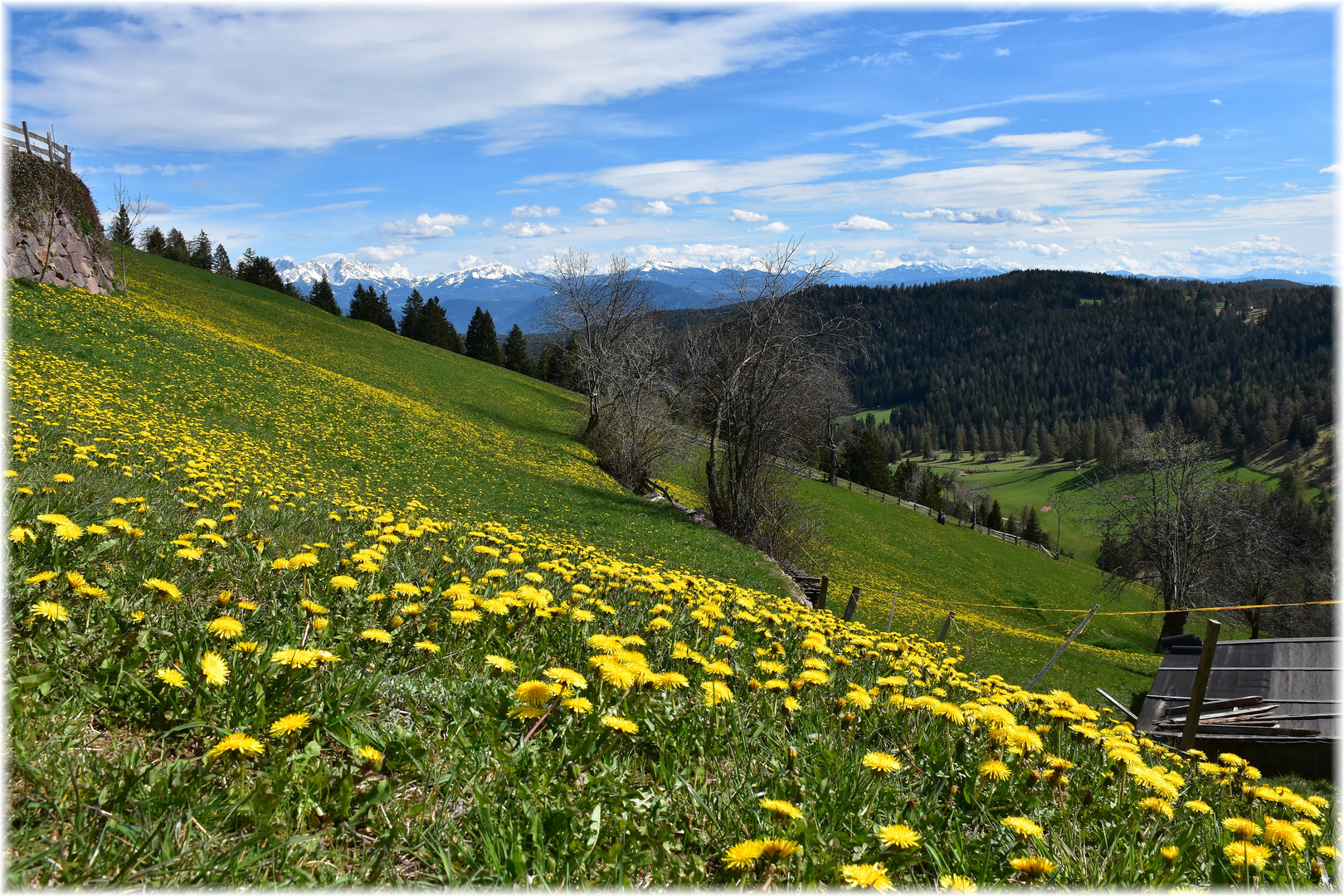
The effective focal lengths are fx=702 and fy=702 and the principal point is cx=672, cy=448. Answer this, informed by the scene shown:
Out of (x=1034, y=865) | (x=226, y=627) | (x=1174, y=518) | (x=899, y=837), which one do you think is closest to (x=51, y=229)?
(x=226, y=627)

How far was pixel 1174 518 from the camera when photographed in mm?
27328

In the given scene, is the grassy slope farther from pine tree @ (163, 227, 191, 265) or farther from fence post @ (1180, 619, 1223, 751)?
pine tree @ (163, 227, 191, 265)

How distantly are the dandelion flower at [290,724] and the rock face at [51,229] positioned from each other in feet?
91.4

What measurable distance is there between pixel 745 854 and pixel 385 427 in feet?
76.4

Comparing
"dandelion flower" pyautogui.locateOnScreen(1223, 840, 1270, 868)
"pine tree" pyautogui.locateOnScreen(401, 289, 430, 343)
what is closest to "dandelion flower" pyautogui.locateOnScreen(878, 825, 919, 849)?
"dandelion flower" pyautogui.locateOnScreen(1223, 840, 1270, 868)

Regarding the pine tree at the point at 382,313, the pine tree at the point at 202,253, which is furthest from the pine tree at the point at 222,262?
the pine tree at the point at 382,313

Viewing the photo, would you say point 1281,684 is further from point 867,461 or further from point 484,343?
point 484,343

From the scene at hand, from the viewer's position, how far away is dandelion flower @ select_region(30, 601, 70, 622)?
271 centimetres

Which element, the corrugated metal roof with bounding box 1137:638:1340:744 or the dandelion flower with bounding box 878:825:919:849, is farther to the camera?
the corrugated metal roof with bounding box 1137:638:1340:744

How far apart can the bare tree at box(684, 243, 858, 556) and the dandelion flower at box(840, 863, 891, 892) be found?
17.3m

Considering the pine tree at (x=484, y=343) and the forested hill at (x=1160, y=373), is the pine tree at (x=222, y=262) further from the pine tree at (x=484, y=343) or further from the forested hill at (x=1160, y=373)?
the forested hill at (x=1160, y=373)

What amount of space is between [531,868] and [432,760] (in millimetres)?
688

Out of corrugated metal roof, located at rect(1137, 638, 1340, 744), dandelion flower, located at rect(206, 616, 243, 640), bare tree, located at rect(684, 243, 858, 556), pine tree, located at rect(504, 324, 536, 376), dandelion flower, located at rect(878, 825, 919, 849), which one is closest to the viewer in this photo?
dandelion flower, located at rect(878, 825, 919, 849)

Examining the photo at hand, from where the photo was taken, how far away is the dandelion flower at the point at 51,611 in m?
2.71
